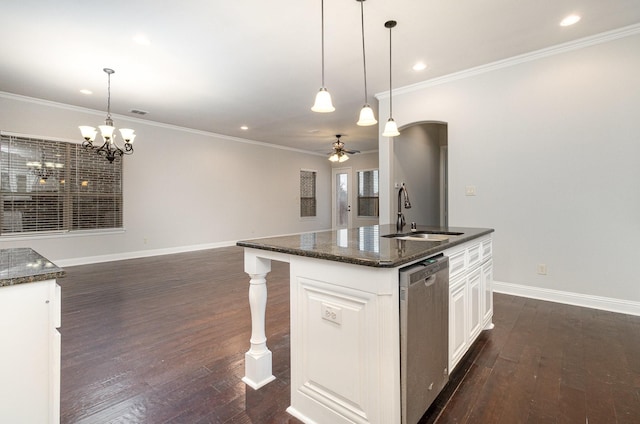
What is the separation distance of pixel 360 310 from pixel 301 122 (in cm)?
562

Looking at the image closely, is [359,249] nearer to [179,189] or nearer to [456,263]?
[456,263]

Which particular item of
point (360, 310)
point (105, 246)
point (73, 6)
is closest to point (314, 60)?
point (73, 6)

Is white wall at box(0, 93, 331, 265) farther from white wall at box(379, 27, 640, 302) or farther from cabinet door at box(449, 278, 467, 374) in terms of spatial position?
cabinet door at box(449, 278, 467, 374)

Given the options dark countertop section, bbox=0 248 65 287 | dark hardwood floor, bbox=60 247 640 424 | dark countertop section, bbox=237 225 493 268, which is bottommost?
dark hardwood floor, bbox=60 247 640 424

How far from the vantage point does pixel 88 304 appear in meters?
Answer: 3.33

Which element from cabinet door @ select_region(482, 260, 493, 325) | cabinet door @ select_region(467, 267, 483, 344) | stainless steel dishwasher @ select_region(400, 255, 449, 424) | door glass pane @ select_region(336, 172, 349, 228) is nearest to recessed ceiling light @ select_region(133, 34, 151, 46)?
stainless steel dishwasher @ select_region(400, 255, 449, 424)

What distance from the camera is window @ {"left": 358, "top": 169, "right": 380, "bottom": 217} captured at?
9688 millimetres

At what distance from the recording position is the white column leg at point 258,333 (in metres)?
1.86

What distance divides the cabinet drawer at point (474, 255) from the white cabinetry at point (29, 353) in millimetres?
2295

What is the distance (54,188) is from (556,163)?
7.40m

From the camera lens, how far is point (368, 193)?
990 cm

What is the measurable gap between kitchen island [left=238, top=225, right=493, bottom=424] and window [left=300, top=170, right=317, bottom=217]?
25.7ft

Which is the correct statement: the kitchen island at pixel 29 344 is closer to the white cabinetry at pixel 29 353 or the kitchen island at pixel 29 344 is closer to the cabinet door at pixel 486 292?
the white cabinetry at pixel 29 353

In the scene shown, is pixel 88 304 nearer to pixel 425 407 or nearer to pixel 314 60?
pixel 425 407
